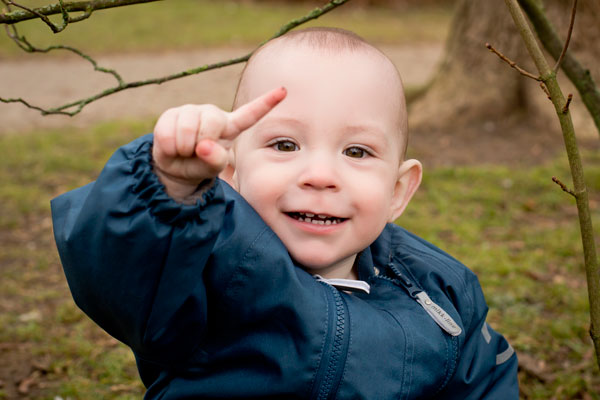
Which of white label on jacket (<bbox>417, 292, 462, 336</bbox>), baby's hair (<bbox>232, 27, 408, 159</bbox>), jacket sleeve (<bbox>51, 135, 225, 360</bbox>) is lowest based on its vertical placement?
white label on jacket (<bbox>417, 292, 462, 336</bbox>)

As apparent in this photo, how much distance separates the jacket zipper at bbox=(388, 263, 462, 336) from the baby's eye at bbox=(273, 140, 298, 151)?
20.6 inches

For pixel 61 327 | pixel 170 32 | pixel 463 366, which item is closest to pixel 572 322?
pixel 463 366

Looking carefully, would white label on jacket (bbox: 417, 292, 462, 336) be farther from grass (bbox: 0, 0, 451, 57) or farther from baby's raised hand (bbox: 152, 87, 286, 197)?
grass (bbox: 0, 0, 451, 57)

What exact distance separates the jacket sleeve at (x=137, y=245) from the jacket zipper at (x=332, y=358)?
345mm

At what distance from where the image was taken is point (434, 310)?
1804 millimetres

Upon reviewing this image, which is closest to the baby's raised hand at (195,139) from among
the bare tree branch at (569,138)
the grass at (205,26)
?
the bare tree branch at (569,138)

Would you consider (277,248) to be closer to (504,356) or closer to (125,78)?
(504,356)

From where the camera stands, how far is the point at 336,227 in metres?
1.64

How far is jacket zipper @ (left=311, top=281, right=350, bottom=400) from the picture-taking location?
156 centimetres

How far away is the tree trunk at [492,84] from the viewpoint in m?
5.53

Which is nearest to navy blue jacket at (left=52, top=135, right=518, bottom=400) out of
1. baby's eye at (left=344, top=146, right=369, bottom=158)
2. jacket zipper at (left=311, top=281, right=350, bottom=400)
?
jacket zipper at (left=311, top=281, right=350, bottom=400)

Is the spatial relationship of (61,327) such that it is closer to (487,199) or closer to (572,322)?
(572,322)

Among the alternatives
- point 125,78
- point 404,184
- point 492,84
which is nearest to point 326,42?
point 404,184

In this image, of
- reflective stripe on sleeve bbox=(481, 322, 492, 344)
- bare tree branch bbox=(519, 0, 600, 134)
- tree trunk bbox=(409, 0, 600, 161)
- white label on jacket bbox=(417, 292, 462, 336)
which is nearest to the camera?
white label on jacket bbox=(417, 292, 462, 336)
